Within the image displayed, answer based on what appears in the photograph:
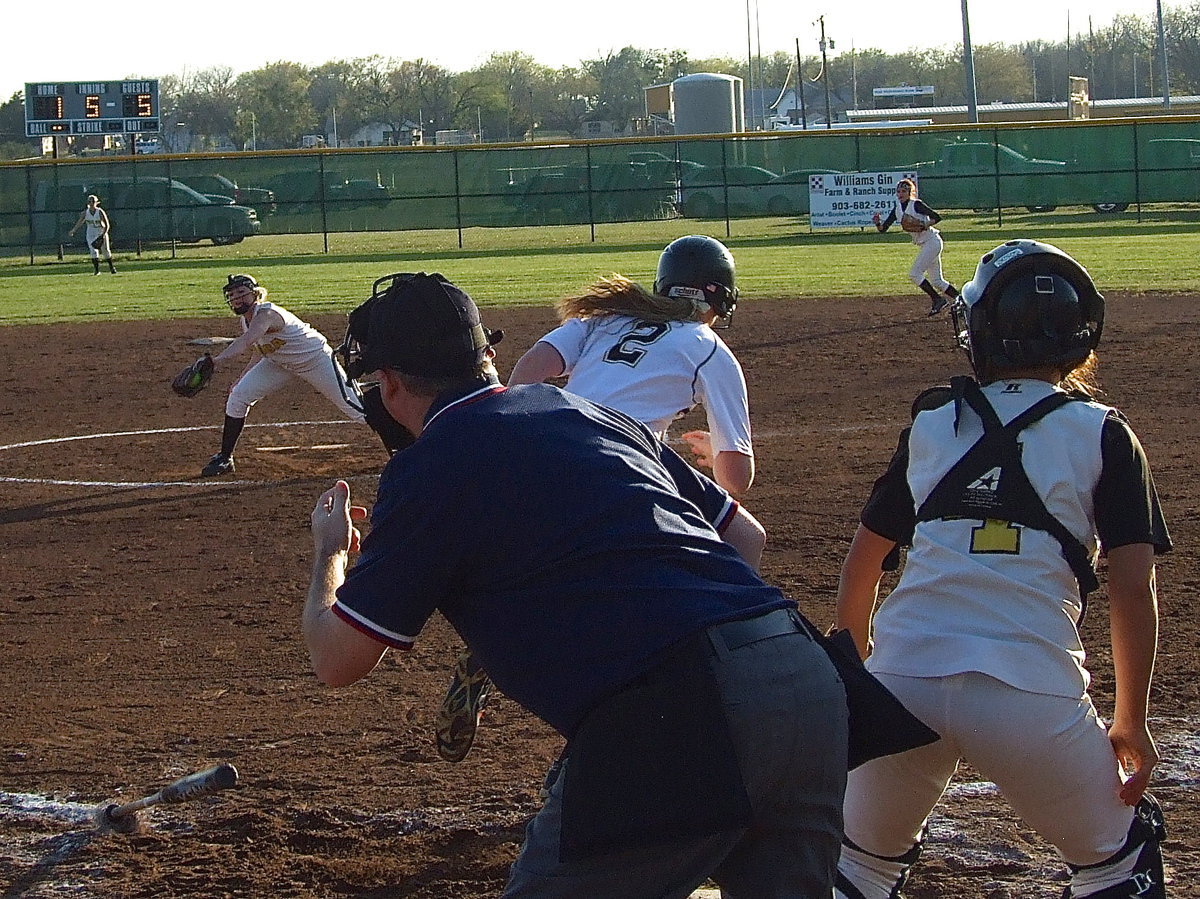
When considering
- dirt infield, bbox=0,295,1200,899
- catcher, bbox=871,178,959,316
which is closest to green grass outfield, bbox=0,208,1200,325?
catcher, bbox=871,178,959,316

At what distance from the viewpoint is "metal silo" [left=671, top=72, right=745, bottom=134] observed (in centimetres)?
5931

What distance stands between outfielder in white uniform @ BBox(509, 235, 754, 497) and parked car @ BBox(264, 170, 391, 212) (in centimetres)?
3359

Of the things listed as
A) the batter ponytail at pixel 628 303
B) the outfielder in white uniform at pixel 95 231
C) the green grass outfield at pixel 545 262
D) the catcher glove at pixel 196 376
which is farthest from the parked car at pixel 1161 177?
the batter ponytail at pixel 628 303

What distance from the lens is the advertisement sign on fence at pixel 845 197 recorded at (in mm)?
36438

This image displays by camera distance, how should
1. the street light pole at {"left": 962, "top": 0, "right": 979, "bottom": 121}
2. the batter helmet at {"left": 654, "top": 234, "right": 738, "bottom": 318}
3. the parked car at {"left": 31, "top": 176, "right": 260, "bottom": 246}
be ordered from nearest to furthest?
1. the batter helmet at {"left": 654, "top": 234, "right": 738, "bottom": 318}
2. the parked car at {"left": 31, "top": 176, "right": 260, "bottom": 246}
3. the street light pole at {"left": 962, "top": 0, "right": 979, "bottom": 121}

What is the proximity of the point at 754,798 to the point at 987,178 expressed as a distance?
3704 cm

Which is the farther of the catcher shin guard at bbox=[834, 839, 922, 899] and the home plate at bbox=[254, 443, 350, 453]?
the home plate at bbox=[254, 443, 350, 453]

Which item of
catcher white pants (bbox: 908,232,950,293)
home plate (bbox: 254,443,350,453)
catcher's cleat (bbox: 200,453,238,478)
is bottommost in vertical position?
catcher's cleat (bbox: 200,453,238,478)

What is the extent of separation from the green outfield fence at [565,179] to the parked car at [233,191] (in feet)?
0.17

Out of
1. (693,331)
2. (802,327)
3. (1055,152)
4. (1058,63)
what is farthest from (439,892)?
(1058,63)

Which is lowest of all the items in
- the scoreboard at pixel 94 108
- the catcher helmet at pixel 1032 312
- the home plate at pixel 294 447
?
the home plate at pixel 294 447

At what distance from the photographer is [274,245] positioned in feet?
131

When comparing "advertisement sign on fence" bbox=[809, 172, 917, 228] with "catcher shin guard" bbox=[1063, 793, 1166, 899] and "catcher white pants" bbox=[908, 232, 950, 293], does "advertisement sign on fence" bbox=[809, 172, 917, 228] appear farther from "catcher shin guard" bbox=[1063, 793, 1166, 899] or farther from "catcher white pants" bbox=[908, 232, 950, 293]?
"catcher shin guard" bbox=[1063, 793, 1166, 899]

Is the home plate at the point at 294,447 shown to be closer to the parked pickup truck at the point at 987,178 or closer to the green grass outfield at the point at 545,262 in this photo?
the green grass outfield at the point at 545,262
